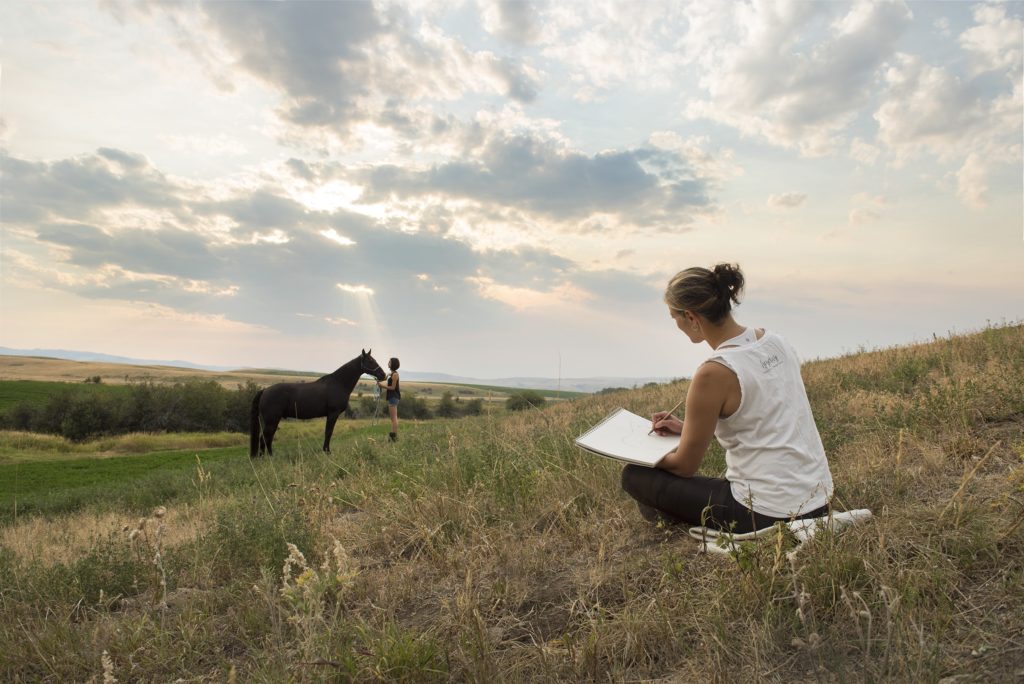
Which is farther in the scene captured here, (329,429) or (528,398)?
(329,429)

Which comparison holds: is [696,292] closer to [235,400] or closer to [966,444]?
[966,444]

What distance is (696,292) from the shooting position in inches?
144

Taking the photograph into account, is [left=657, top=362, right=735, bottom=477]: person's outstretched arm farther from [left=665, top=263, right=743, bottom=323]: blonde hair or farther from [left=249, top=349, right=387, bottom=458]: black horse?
[left=249, top=349, right=387, bottom=458]: black horse

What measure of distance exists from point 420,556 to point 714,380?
106 inches

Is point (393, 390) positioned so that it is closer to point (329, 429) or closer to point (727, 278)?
point (329, 429)

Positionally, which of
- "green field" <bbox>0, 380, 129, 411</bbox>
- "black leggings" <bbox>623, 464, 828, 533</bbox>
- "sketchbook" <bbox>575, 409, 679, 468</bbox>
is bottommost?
"green field" <bbox>0, 380, 129, 411</bbox>

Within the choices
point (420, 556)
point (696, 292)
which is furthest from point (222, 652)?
point (696, 292)

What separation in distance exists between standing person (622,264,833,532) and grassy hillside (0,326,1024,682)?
1.11 feet

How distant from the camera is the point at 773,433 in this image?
11.3 feet

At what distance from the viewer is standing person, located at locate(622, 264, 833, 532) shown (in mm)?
3408

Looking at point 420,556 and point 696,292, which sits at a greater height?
point 696,292

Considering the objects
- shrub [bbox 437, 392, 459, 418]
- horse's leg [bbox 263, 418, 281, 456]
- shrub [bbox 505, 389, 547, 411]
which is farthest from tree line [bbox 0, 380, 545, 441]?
shrub [bbox 505, 389, 547, 411]

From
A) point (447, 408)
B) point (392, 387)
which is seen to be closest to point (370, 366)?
point (392, 387)

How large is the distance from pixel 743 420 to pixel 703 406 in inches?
11.9
